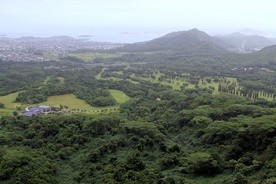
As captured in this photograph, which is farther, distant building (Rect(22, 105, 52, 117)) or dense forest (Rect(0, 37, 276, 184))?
distant building (Rect(22, 105, 52, 117))

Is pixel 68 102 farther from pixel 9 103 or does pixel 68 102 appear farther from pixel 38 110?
pixel 9 103

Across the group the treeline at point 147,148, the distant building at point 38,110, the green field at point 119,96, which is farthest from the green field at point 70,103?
the treeline at point 147,148

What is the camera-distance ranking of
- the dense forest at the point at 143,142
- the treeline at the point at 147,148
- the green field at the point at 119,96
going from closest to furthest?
1. the treeline at the point at 147,148
2. the dense forest at the point at 143,142
3. the green field at the point at 119,96

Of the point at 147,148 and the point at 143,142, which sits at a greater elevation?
the point at 143,142

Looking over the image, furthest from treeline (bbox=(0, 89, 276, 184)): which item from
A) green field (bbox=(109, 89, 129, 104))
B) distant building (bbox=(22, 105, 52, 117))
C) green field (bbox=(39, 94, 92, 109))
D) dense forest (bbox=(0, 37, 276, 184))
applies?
green field (bbox=(109, 89, 129, 104))

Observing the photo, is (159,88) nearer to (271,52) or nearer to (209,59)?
(209,59)

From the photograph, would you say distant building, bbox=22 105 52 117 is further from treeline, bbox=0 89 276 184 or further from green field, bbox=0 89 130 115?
treeline, bbox=0 89 276 184

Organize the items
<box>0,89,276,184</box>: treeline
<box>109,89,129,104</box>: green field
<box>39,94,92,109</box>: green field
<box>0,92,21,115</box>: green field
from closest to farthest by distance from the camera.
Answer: <box>0,89,276,184</box>: treeline, <box>0,92,21,115</box>: green field, <box>39,94,92,109</box>: green field, <box>109,89,129,104</box>: green field

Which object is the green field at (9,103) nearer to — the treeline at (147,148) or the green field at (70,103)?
the green field at (70,103)

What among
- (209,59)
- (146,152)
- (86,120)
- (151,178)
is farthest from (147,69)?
(151,178)

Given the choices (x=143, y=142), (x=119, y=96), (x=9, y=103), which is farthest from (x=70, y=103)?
(x=143, y=142)

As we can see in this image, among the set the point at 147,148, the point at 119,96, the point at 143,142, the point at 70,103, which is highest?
the point at 143,142
